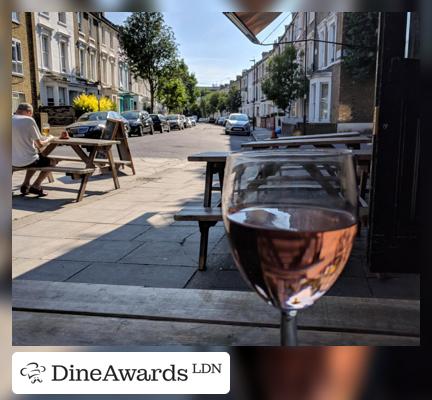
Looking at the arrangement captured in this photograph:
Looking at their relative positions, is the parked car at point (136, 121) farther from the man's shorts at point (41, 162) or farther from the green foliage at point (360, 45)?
the man's shorts at point (41, 162)

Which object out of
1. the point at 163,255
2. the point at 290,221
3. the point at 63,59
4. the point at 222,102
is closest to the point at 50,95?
the point at 63,59

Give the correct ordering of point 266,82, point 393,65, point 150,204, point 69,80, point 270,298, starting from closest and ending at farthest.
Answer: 1. point 270,298
2. point 393,65
3. point 150,204
4. point 69,80
5. point 266,82

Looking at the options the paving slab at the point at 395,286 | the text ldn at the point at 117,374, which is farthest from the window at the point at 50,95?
the text ldn at the point at 117,374

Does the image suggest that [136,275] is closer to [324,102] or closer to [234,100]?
[324,102]

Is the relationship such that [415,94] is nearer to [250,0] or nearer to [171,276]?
[250,0]

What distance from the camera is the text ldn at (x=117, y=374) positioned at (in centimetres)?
87

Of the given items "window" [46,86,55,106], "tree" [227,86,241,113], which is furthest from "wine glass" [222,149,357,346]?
"tree" [227,86,241,113]

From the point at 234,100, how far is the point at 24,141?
156 feet

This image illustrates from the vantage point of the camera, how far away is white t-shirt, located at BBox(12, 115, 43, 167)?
5832mm

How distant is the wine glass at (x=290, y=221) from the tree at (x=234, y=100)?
4864cm

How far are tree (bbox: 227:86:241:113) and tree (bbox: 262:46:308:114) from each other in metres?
22.3

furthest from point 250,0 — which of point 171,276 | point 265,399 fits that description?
point 171,276

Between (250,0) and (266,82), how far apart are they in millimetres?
26775

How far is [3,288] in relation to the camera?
104 centimetres
